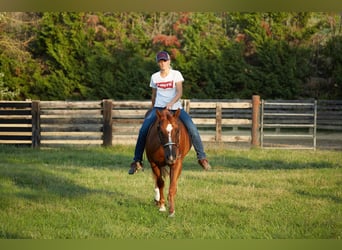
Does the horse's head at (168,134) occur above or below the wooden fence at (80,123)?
above

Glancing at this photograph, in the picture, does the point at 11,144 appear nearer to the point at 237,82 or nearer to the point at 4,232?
the point at 4,232

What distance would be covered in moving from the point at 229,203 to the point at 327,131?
23.3 metres

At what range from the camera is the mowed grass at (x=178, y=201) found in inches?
304

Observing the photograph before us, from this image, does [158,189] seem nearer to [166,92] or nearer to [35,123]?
[166,92]

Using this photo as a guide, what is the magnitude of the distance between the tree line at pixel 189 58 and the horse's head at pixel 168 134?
26.1 m

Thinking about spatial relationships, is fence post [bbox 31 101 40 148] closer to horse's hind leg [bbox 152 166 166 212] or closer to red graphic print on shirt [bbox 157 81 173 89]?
horse's hind leg [bbox 152 166 166 212]

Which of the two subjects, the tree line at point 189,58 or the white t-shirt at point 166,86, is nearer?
the white t-shirt at point 166,86

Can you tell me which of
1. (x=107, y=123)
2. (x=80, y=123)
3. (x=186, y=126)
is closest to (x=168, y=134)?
(x=186, y=126)

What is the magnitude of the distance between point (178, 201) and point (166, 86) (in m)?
1.78

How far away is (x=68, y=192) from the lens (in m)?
10.8

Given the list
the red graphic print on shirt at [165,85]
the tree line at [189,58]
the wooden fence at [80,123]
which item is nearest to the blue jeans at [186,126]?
the red graphic print on shirt at [165,85]

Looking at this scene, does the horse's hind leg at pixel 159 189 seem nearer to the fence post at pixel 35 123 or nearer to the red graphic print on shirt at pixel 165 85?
the red graphic print on shirt at pixel 165 85

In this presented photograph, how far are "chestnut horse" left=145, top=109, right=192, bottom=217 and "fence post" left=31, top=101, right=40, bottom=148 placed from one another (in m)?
A: 11.1

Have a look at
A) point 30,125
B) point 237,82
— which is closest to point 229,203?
point 30,125
